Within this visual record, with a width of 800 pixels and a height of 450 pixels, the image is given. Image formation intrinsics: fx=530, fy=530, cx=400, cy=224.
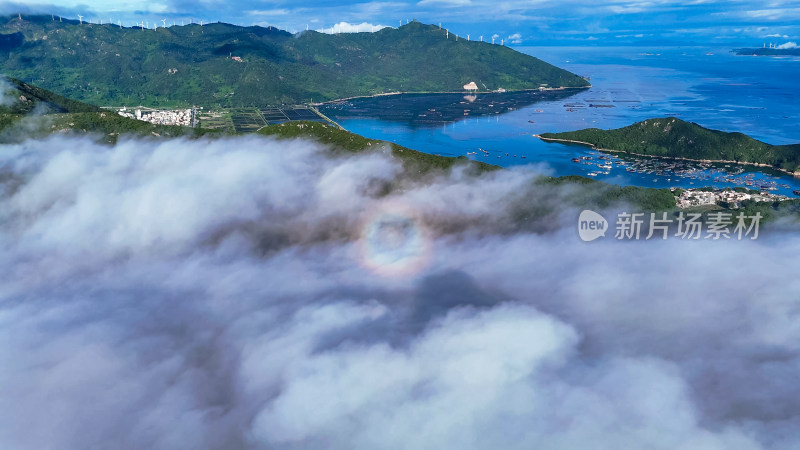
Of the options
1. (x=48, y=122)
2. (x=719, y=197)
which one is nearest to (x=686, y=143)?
(x=719, y=197)

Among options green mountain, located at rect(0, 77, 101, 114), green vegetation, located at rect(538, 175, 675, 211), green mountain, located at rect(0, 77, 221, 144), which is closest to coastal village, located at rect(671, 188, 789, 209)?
green vegetation, located at rect(538, 175, 675, 211)

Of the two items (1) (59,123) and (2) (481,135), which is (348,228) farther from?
(2) (481,135)

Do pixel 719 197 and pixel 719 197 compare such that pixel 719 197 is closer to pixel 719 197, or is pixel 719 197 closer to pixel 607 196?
pixel 719 197

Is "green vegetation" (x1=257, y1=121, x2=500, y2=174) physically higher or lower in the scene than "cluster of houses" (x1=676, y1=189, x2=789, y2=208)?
higher

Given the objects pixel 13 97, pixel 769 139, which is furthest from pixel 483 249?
pixel 769 139

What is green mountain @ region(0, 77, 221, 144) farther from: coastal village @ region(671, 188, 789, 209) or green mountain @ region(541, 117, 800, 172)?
green mountain @ region(541, 117, 800, 172)

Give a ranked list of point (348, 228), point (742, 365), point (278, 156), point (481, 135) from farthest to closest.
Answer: point (481, 135)
point (278, 156)
point (348, 228)
point (742, 365)
